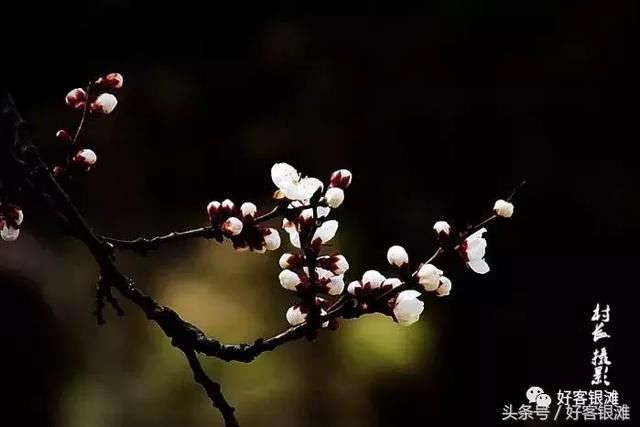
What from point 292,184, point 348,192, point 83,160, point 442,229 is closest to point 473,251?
point 442,229

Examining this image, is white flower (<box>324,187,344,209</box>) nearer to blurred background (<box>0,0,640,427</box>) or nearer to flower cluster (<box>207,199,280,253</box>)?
flower cluster (<box>207,199,280,253</box>)

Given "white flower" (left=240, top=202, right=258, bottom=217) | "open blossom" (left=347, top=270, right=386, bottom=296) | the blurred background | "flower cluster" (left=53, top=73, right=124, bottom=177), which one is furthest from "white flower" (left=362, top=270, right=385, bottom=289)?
the blurred background

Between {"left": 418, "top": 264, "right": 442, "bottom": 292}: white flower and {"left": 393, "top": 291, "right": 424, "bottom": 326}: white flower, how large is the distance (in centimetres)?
2

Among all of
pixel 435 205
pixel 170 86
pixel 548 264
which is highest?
pixel 170 86

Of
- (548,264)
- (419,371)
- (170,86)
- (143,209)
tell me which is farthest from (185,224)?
(548,264)

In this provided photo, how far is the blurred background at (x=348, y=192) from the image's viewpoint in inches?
55.4

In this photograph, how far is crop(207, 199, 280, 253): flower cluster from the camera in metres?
0.57

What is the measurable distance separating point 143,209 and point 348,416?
55 centimetres

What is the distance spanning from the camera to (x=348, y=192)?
150 centimetres

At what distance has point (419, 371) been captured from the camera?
1.44 m

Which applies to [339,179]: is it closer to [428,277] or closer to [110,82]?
[428,277]

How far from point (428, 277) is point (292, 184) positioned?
4.8 inches

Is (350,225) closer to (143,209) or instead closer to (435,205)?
(435,205)

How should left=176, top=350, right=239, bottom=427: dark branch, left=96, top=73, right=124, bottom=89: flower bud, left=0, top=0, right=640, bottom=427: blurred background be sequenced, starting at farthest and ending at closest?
left=0, top=0, right=640, bottom=427: blurred background < left=96, top=73, right=124, bottom=89: flower bud < left=176, top=350, right=239, bottom=427: dark branch
